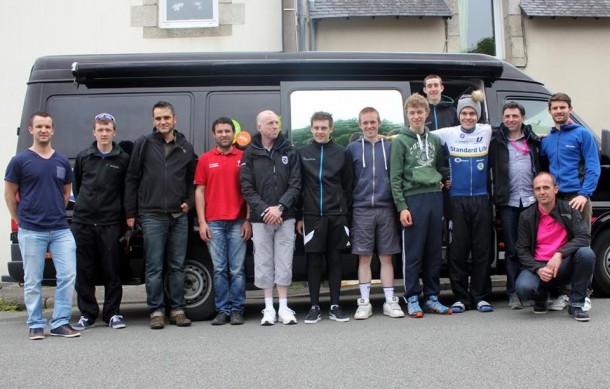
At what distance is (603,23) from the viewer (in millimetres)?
13242

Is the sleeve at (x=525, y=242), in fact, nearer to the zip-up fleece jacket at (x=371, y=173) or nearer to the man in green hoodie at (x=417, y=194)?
the man in green hoodie at (x=417, y=194)

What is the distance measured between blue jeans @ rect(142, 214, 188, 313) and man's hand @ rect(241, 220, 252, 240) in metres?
0.54

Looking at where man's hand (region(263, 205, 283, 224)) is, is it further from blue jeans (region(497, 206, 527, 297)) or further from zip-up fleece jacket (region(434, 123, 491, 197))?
blue jeans (region(497, 206, 527, 297))

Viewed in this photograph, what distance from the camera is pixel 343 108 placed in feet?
24.4

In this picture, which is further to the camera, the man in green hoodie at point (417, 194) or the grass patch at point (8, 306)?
the grass patch at point (8, 306)

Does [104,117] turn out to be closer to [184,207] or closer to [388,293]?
[184,207]

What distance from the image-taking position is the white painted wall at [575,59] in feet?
43.3

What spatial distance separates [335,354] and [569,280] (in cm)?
266

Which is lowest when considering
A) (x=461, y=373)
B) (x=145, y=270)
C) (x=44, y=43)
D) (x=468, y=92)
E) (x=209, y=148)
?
(x=461, y=373)

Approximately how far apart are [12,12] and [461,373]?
995 cm

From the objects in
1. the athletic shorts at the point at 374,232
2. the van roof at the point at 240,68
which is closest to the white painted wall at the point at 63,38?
the van roof at the point at 240,68

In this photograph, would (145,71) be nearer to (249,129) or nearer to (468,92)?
(249,129)

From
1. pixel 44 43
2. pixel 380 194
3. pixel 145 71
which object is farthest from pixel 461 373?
pixel 44 43

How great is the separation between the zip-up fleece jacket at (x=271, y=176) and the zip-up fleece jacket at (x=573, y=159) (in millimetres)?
2493
